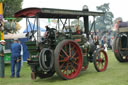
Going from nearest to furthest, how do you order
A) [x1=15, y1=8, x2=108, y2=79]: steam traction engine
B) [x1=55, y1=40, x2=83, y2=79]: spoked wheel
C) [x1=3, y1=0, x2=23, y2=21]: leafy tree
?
1. [x1=15, y1=8, x2=108, y2=79]: steam traction engine
2. [x1=55, y1=40, x2=83, y2=79]: spoked wheel
3. [x1=3, y1=0, x2=23, y2=21]: leafy tree

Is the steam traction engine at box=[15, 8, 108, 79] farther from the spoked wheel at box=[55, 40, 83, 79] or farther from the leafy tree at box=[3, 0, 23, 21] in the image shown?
the leafy tree at box=[3, 0, 23, 21]

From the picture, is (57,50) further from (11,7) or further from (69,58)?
(11,7)

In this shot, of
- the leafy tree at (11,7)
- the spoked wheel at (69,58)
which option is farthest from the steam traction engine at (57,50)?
the leafy tree at (11,7)

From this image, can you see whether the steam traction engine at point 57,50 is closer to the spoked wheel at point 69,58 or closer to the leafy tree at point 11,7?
the spoked wheel at point 69,58

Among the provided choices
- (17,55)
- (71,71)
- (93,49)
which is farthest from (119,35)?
(17,55)

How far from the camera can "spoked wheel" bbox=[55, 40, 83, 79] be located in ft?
20.6

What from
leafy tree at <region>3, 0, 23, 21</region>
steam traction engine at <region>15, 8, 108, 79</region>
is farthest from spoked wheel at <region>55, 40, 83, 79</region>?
leafy tree at <region>3, 0, 23, 21</region>

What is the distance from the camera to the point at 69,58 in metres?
6.61

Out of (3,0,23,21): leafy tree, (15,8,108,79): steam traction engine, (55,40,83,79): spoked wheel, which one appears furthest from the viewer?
(3,0,23,21): leafy tree

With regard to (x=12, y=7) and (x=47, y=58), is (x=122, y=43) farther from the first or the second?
(x=12, y=7)

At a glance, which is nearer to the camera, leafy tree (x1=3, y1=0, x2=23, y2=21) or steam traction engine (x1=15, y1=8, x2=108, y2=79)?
steam traction engine (x1=15, y1=8, x2=108, y2=79)

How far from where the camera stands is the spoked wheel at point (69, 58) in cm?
626

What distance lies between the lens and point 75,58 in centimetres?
680

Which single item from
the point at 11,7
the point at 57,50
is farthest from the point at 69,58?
the point at 11,7
